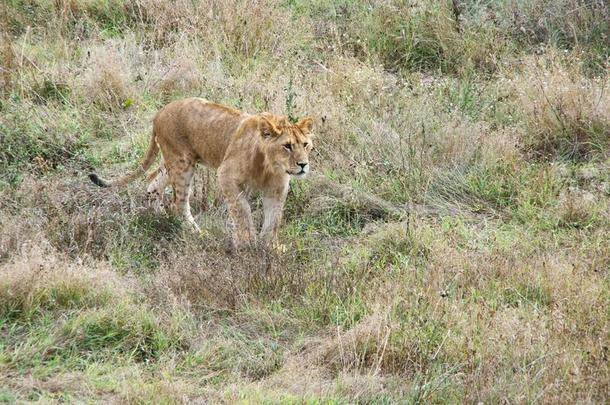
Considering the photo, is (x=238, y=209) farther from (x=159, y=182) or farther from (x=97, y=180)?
(x=97, y=180)

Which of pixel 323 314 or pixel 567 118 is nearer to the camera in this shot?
pixel 323 314

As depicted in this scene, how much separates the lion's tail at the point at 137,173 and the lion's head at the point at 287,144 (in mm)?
1305

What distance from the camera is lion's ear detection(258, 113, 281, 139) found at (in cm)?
801

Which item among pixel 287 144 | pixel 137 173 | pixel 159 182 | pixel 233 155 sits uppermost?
pixel 287 144

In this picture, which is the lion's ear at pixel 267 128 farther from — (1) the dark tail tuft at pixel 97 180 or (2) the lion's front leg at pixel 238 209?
(1) the dark tail tuft at pixel 97 180

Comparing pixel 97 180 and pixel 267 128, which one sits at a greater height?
pixel 267 128

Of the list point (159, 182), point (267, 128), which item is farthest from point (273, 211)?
point (159, 182)

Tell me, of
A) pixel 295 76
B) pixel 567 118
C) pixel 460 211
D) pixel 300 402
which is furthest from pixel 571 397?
pixel 295 76

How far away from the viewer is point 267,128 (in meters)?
8.02

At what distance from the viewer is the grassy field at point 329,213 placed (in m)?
6.01

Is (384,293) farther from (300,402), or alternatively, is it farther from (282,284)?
(300,402)

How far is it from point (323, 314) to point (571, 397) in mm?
1754

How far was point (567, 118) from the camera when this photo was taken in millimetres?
9570

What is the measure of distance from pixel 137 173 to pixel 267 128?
1.41 m
